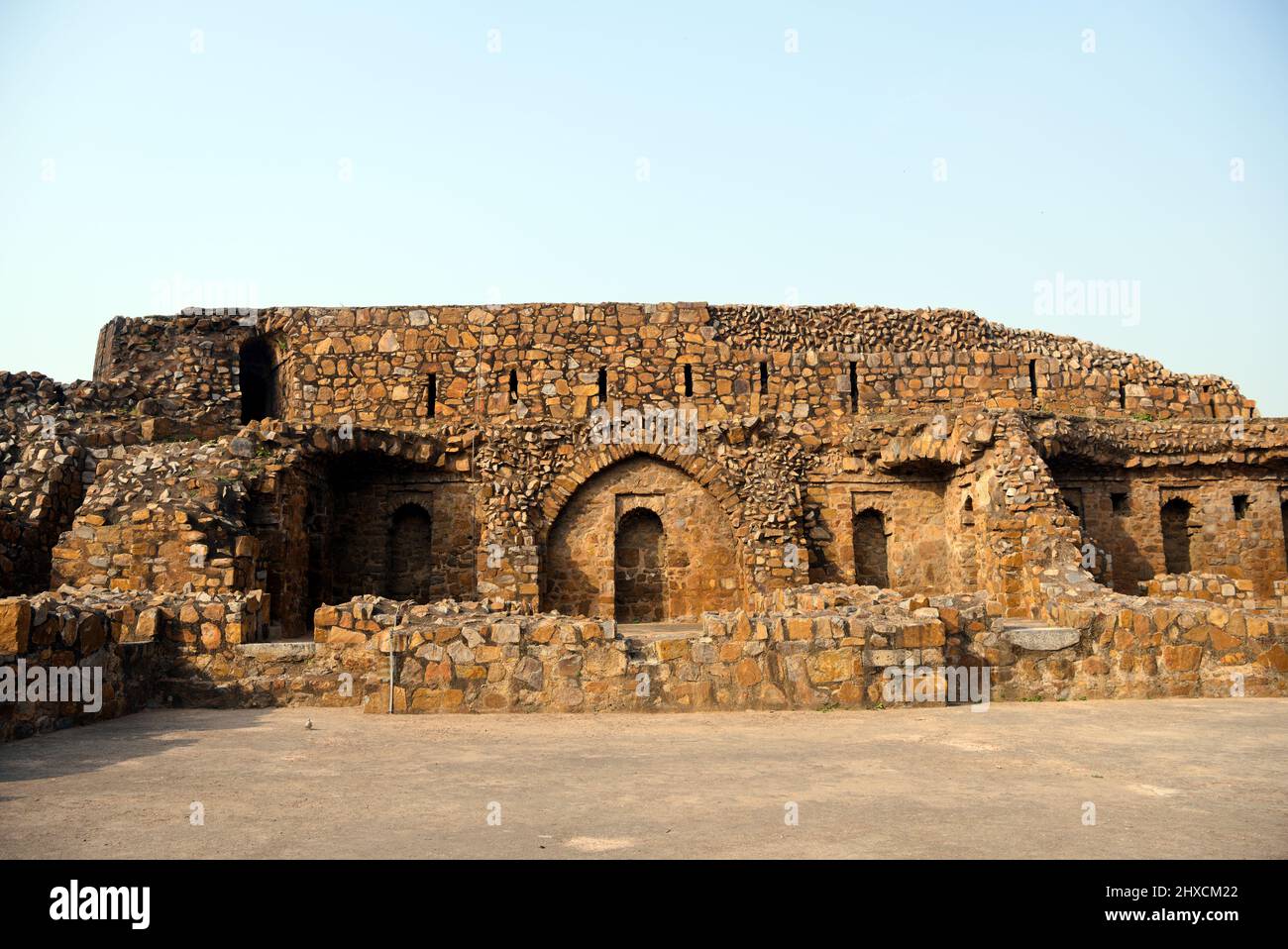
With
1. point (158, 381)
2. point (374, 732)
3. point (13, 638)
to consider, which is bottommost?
point (374, 732)

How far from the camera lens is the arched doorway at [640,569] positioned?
1852 centimetres

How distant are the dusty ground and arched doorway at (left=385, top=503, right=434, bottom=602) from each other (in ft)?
32.8

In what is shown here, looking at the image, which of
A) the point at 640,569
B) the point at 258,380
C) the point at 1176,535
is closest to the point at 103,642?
the point at 640,569

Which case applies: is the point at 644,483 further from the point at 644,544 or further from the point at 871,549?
the point at 871,549

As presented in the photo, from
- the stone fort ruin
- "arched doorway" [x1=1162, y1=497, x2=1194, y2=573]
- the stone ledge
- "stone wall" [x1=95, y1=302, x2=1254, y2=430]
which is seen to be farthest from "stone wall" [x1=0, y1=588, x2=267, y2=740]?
"arched doorway" [x1=1162, y1=497, x2=1194, y2=573]

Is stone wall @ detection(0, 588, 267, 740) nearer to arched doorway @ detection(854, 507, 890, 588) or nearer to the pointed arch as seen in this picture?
the pointed arch

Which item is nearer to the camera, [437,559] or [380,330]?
[437,559]

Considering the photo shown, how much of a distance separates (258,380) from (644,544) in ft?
35.9

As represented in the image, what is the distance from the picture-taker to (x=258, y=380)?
23.2 m

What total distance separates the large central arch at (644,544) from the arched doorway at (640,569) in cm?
2

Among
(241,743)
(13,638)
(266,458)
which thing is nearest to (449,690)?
(241,743)
